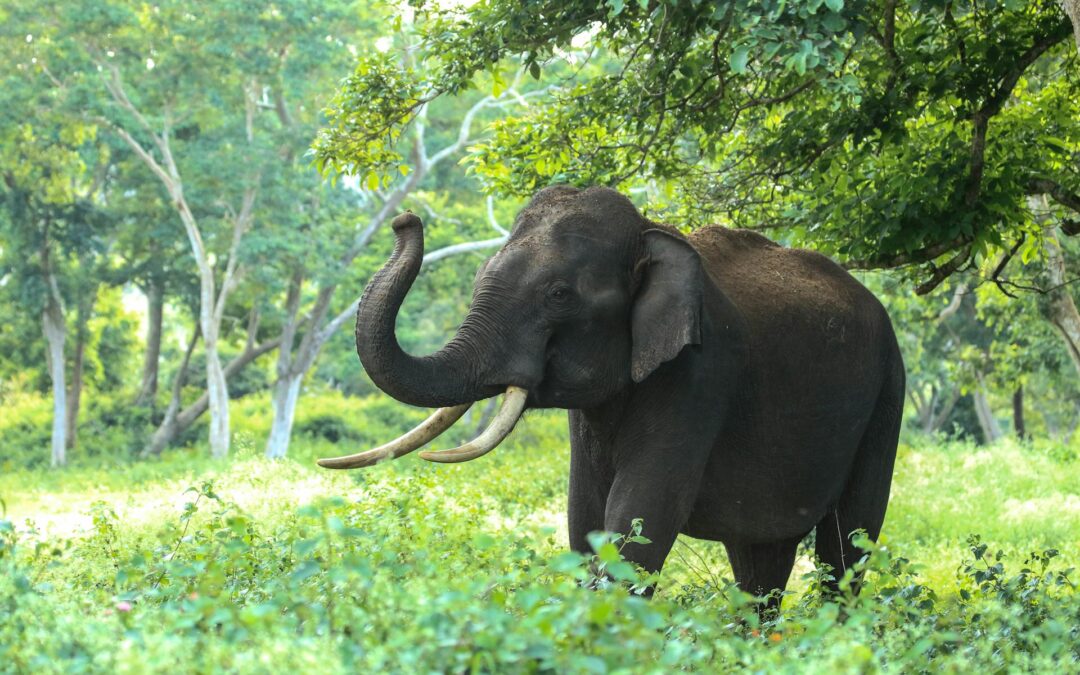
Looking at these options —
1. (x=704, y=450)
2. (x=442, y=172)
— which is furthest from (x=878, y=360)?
(x=442, y=172)

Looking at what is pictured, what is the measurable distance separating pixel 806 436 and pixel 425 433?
6.07ft

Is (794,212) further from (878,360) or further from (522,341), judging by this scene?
(522,341)

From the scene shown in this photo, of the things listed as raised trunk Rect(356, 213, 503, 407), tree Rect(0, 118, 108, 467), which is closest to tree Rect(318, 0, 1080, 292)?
raised trunk Rect(356, 213, 503, 407)

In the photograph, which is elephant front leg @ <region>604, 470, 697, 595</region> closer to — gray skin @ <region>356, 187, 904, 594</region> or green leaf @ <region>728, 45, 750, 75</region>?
gray skin @ <region>356, 187, 904, 594</region>

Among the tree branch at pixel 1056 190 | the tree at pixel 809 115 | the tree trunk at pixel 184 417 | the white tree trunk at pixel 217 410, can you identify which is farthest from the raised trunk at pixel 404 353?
the tree trunk at pixel 184 417

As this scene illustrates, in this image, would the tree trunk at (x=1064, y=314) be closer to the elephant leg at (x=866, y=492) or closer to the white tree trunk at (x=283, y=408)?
the elephant leg at (x=866, y=492)

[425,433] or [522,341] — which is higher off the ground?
[522,341]

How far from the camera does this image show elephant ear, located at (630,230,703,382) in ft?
17.6

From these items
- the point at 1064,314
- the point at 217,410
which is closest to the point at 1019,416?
the point at 217,410

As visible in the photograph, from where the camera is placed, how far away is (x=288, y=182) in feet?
85.9

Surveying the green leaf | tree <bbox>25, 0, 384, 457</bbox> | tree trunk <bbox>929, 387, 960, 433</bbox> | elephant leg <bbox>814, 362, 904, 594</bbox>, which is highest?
tree <bbox>25, 0, 384, 457</bbox>

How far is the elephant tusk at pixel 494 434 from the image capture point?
195 inches

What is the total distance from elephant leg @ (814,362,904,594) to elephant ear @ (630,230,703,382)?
1.73m

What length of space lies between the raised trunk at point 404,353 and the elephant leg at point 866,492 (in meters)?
2.18
